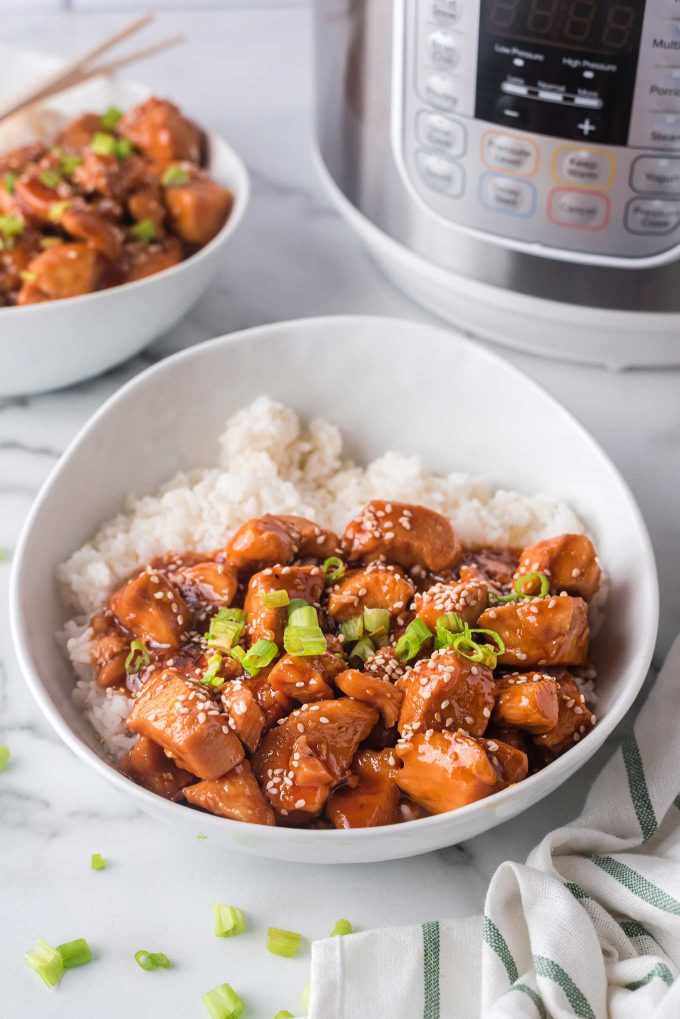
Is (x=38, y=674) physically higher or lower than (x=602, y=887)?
higher

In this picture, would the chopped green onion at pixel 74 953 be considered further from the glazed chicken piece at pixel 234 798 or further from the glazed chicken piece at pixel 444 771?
the glazed chicken piece at pixel 444 771

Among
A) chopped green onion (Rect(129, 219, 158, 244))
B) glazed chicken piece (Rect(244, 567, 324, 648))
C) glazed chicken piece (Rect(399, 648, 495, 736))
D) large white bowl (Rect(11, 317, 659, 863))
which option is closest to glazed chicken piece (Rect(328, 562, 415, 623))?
glazed chicken piece (Rect(244, 567, 324, 648))

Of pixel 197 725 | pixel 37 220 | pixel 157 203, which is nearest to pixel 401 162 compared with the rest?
pixel 157 203

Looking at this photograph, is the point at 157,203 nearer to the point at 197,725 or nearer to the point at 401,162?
the point at 401,162

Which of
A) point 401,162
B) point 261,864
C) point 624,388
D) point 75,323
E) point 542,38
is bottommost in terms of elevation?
point 261,864

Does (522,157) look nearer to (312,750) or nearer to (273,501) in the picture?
(273,501)

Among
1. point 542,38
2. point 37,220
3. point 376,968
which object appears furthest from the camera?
point 37,220
